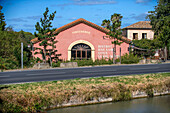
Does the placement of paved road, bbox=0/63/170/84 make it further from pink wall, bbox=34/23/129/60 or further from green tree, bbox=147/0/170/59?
green tree, bbox=147/0/170/59

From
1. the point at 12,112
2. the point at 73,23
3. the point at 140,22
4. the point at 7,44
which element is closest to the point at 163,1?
the point at 140,22

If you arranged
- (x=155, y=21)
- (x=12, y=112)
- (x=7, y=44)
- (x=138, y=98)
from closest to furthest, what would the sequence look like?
(x=12, y=112), (x=138, y=98), (x=7, y=44), (x=155, y=21)

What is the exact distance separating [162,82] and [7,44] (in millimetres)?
23418

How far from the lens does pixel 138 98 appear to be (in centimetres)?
1151

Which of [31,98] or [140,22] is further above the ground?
[140,22]

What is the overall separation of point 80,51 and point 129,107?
81.8 ft

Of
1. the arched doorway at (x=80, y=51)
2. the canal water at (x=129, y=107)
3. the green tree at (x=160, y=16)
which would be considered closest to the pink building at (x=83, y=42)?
the arched doorway at (x=80, y=51)

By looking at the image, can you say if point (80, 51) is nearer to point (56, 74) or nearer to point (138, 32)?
point (56, 74)

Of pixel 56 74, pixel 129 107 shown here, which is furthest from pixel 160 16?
pixel 129 107

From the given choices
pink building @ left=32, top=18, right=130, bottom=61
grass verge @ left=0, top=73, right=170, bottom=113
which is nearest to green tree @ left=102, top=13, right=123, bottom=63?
pink building @ left=32, top=18, right=130, bottom=61

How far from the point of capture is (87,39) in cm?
3500

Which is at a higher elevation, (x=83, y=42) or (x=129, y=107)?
(x=83, y=42)

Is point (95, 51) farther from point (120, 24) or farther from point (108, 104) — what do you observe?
point (108, 104)

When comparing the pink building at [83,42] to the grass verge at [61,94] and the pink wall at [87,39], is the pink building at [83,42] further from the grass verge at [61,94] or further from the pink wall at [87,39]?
the grass verge at [61,94]
